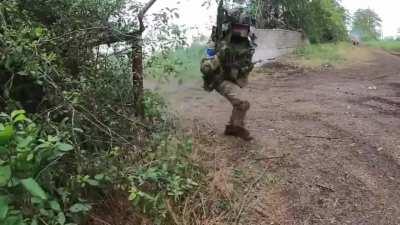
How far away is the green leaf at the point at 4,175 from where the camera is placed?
2.35m

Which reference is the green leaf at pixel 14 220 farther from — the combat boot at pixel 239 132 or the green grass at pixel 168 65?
the combat boot at pixel 239 132

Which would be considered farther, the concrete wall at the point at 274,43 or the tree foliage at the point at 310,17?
the tree foliage at the point at 310,17

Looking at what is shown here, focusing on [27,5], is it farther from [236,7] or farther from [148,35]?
[236,7]

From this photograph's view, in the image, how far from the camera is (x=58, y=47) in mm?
3854

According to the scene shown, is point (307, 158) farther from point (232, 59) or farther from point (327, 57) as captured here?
point (327, 57)

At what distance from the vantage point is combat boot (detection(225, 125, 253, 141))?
568cm

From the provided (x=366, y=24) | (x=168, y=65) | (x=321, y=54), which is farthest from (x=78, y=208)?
(x=366, y=24)

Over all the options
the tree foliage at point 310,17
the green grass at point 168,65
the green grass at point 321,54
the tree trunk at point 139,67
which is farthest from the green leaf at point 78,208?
the tree foliage at point 310,17

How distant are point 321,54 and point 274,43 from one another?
1.48 meters

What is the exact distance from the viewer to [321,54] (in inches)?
582

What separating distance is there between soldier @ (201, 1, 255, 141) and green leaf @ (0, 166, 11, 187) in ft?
10.8

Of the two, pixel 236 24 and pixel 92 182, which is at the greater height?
pixel 236 24

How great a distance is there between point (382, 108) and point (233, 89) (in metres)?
2.99

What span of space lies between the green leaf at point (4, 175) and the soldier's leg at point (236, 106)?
3.42 m
